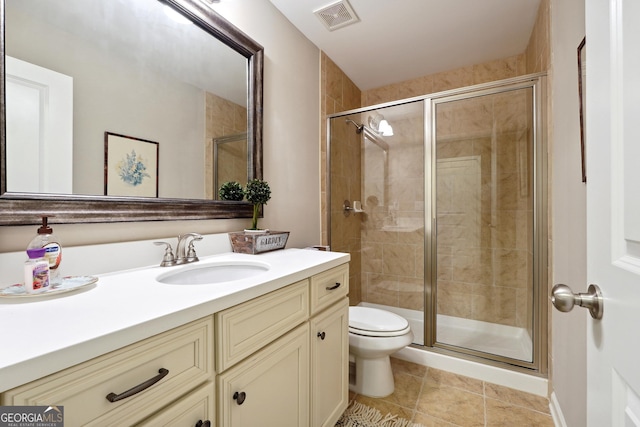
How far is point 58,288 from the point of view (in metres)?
0.72

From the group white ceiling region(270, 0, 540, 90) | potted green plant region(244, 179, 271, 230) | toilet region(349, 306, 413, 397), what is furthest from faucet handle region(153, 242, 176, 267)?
white ceiling region(270, 0, 540, 90)

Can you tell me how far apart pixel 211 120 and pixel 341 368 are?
1.34 meters

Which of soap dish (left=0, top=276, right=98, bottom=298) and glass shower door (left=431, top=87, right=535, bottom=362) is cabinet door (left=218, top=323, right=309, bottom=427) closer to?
→ soap dish (left=0, top=276, right=98, bottom=298)

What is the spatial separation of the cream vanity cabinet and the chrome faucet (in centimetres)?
47

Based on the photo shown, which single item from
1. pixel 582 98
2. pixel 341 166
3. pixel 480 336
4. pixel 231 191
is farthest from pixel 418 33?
pixel 480 336

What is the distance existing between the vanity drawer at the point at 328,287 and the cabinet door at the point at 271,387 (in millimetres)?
115

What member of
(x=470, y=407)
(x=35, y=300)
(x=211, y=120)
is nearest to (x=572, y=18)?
(x=211, y=120)

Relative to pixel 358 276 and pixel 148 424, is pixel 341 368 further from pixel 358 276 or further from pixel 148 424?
pixel 358 276

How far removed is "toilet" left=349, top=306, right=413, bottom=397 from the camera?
5.17 feet

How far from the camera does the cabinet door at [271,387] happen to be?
0.74m

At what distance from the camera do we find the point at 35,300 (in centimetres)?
68

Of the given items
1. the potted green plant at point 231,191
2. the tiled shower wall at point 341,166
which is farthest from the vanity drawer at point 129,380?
the tiled shower wall at point 341,166

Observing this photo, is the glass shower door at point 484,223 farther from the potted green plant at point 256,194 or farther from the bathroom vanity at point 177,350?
the bathroom vanity at point 177,350

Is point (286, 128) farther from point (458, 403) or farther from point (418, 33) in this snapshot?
point (458, 403)
